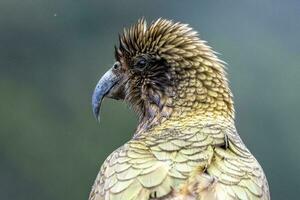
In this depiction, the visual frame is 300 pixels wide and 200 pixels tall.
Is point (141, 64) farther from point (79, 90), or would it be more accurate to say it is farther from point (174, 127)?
point (79, 90)

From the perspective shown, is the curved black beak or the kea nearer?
the kea

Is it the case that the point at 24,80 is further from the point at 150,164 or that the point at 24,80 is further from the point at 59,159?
the point at 150,164

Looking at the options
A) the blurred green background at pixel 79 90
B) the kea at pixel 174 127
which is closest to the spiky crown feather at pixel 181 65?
the kea at pixel 174 127

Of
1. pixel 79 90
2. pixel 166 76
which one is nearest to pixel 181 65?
pixel 166 76

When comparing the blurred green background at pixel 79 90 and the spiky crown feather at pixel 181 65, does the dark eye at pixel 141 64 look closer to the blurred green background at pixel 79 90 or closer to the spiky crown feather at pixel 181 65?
the spiky crown feather at pixel 181 65

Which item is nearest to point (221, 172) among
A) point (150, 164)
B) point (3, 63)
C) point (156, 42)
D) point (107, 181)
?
point (150, 164)

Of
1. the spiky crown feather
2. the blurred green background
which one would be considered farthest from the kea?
the blurred green background

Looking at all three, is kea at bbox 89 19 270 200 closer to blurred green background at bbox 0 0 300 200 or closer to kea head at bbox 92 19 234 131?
kea head at bbox 92 19 234 131
